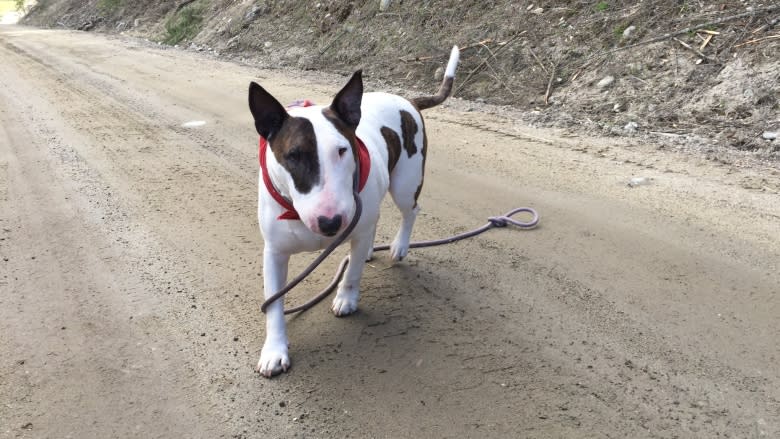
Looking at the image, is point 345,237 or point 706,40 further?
point 706,40

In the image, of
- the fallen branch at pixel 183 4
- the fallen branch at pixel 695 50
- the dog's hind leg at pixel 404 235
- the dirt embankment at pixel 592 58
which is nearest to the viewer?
the dog's hind leg at pixel 404 235

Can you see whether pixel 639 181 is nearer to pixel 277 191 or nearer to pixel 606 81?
pixel 606 81

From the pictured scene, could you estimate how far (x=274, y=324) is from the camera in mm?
3391

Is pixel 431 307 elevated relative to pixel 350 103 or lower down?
lower down

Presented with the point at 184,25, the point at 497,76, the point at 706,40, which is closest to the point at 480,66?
the point at 497,76

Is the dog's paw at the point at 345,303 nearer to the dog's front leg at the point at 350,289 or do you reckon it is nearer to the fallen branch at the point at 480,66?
the dog's front leg at the point at 350,289

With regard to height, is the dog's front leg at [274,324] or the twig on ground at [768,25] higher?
the twig on ground at [768,25]

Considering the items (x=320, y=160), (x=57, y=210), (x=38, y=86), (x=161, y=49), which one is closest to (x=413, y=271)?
(x=320, y=160)

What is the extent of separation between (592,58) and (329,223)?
7058 millimetres

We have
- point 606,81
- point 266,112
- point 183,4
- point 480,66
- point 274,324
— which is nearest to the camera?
point 266,112

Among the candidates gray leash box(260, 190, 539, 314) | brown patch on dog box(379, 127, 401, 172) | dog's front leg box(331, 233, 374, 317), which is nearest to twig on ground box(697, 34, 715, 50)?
gray leash box(260, 190, 539, 314)

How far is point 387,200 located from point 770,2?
18.9 ft

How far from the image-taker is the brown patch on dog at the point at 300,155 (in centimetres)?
275

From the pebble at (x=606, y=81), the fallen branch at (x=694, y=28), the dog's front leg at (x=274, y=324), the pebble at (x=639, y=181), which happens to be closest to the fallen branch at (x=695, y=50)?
the fallen branch at (x=694, y=28)
